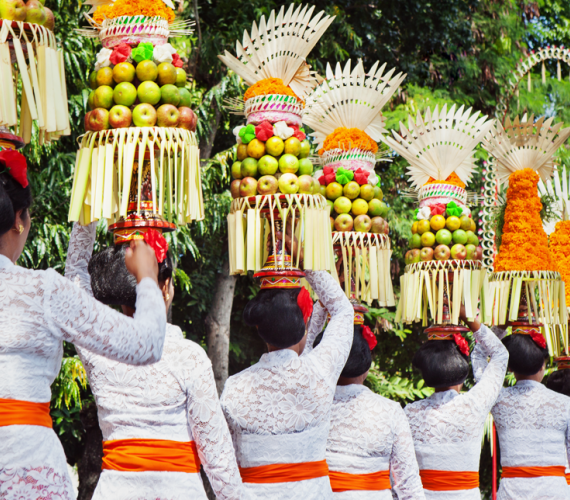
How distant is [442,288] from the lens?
373 centimetres

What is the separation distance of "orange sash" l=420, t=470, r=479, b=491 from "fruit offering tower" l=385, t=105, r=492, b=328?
2.30 ft

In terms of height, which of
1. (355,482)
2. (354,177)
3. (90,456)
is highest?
(354,177)

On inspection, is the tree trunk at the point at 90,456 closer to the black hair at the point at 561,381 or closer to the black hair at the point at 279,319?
the black hair at the point at 561,381

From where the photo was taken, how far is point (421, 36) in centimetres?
883

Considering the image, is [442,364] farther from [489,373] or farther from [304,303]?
[304,303]

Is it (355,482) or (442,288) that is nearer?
(355,482)

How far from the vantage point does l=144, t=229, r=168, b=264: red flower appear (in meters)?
2.00

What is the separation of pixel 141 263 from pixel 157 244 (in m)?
0.28

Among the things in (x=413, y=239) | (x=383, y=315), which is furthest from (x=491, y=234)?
(x=383, y=315)

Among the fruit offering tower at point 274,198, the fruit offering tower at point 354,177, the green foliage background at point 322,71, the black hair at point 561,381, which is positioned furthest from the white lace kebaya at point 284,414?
the green foliage background at point 322,71

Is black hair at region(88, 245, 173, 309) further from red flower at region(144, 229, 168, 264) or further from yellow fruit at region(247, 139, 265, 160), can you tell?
yellow fruit at region(247, 139, 265, 160)

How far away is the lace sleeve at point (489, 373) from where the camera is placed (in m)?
3.64

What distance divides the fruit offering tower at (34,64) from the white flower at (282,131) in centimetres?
88

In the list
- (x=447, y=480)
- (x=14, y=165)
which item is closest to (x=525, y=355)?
(x=447, y=480)
